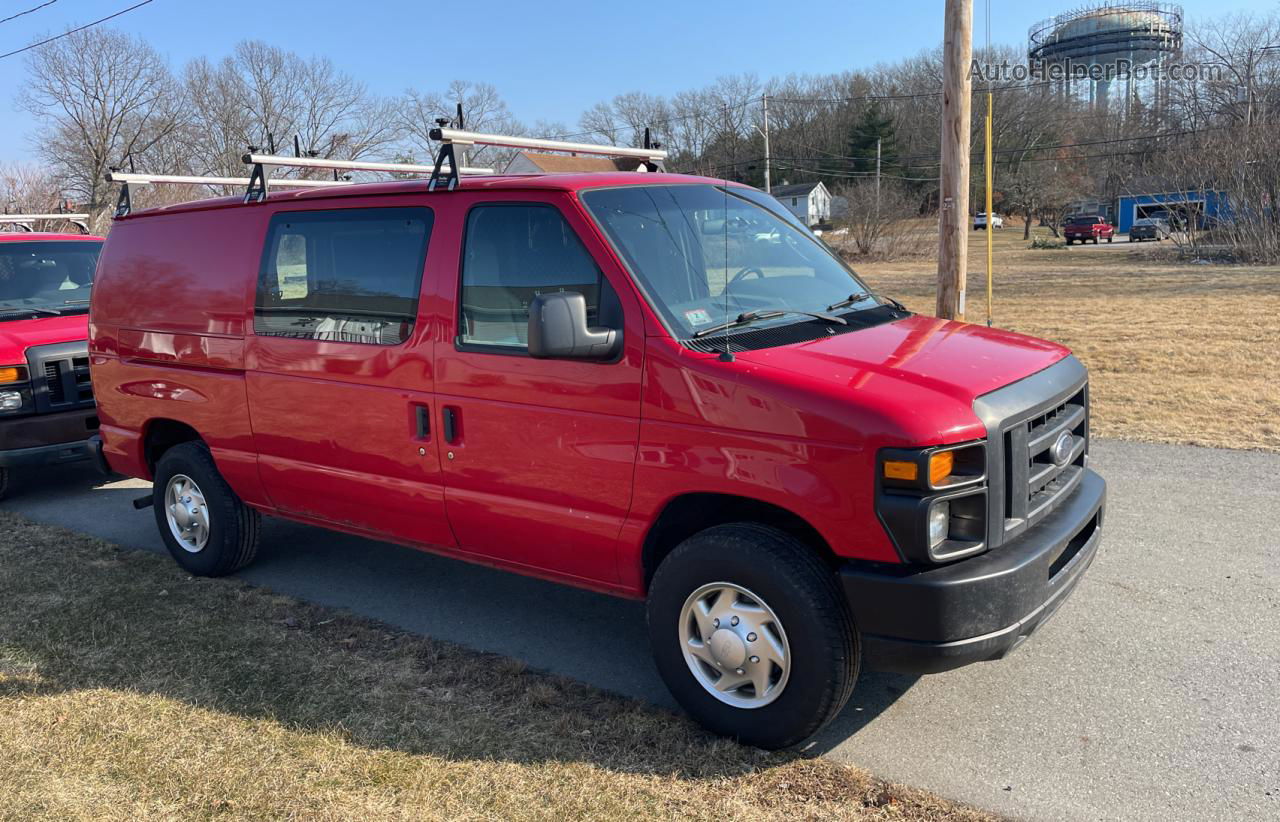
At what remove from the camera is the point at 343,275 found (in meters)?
4.68

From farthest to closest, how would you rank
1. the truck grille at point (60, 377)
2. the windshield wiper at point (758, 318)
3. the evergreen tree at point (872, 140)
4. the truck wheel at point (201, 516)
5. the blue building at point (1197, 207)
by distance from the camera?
the evergreen tree at point (872, 140)
the blue building at point (1197, 207)
the truck grille at point (60, 377)
the truck wheel at point (201, 516)
the windshield wiper at point (758, 318)

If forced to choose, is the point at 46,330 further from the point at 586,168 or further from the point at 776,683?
the point at 776,683

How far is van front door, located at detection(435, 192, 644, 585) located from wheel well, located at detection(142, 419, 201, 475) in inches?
96.4

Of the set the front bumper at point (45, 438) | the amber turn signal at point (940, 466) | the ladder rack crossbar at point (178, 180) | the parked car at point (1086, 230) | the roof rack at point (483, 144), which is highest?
the parked car at point (1086, 230)

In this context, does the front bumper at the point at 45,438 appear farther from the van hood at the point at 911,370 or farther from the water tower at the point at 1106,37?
the water tower at the point at 1106,37

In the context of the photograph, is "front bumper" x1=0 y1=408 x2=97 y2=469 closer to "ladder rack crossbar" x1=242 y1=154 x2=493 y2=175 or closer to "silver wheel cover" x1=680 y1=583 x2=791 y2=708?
"ladder rack crossbar" x1=242 y1=154 x2=493 y2=175

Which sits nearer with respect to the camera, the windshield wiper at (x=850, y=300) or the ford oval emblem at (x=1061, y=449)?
the ford oval emblem at (x=1061, y=449)

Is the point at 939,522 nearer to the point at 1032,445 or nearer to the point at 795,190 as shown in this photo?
the point at 1032,445

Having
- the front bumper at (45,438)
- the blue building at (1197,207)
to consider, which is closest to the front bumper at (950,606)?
the front bumper at (45,438)

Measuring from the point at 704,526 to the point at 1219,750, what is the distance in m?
2.03

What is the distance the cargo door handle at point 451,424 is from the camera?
4.21 meters

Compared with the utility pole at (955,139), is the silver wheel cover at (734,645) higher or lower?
lower

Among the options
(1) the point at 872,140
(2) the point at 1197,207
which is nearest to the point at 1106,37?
(1) the point at 872,140

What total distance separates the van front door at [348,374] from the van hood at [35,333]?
130 inches
